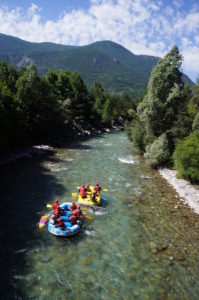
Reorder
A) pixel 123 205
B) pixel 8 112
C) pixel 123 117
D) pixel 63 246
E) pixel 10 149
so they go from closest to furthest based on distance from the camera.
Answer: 1. pixel 63 246
2. pixel 123 205
3. pixel 8 112
4. pixel 10 149
5. pixel 123 117

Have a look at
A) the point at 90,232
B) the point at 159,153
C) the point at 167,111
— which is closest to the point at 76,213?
the point at 90,232

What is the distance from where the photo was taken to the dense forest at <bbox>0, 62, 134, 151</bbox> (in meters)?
32.9

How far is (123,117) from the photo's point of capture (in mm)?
94688

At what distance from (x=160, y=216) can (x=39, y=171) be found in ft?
49.8

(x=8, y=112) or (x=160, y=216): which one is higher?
(x=8, y=112)

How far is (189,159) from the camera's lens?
23734mm

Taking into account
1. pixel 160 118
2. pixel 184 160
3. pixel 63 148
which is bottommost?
pixel 63 148

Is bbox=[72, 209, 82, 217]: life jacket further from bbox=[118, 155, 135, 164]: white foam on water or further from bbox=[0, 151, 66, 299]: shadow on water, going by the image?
bbox=[118, 155, 135, 164]: white foam on water

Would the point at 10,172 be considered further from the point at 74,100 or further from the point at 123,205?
the point at 74,100

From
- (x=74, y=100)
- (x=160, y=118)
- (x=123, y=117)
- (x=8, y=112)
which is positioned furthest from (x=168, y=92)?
(x=123, y=117)

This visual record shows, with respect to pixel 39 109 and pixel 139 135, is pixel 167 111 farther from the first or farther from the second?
pixel 39 109

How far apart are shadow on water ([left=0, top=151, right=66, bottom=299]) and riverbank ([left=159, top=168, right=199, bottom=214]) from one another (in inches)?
463

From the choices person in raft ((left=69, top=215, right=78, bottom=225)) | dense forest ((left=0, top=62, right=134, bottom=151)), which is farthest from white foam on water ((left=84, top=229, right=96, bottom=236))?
dense forest ((left=0, top=62, right=134, bottom=151))

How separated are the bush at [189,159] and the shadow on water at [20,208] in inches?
496
